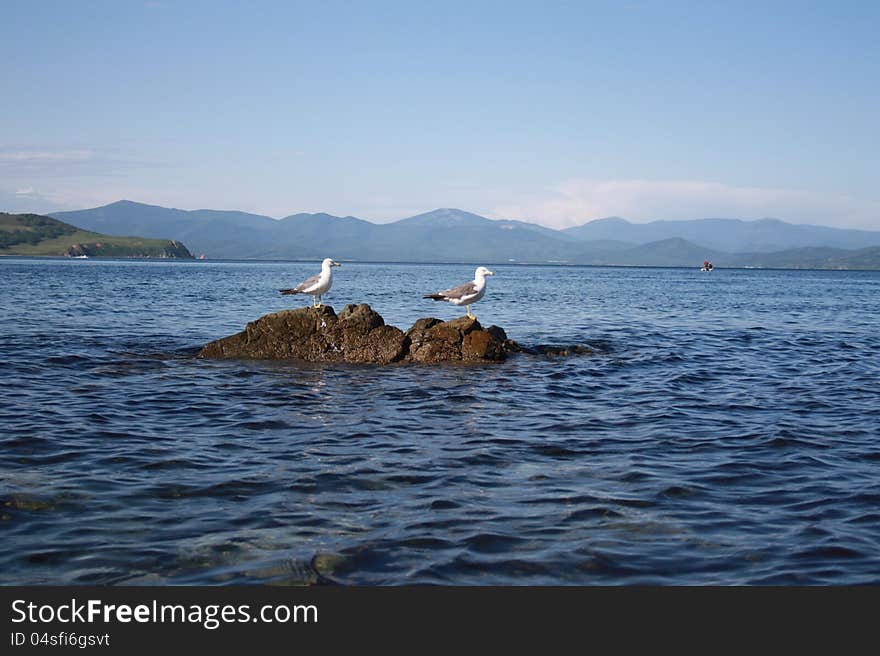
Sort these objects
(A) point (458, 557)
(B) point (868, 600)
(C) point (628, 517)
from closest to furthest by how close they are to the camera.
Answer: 1. (B) point (868, 600)
2. (A) point (458, 557)
3. (C) point (628, 517)

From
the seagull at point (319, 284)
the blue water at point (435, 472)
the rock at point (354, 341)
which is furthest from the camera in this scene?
the seagull at point (319, 284)

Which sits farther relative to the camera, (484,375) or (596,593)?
(484,375)

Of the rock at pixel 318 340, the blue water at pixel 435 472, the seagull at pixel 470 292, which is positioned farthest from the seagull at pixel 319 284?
the blue water at pixel 435 472

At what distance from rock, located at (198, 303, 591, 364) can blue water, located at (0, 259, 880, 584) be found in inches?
37.4

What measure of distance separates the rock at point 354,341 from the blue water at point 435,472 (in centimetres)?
95

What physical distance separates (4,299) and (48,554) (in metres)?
38.0

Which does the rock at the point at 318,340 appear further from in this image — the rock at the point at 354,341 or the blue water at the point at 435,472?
the blue water at the point at 435,472

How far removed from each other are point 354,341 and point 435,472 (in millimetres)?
10410

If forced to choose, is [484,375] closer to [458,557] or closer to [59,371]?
[59,371]

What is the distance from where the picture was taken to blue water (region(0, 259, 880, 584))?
6.63 m

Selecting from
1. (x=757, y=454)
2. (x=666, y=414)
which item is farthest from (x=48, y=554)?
(x=666, y=414)

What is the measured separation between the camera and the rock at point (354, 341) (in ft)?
63.5

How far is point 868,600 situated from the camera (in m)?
5.89

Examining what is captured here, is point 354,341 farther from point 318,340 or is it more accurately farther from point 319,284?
point 319,284
